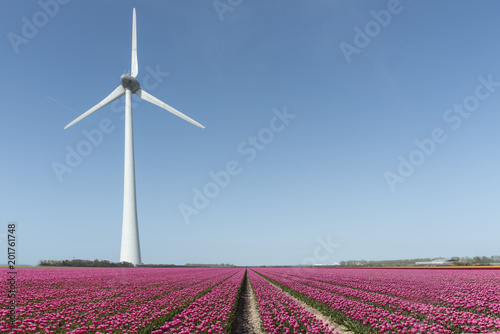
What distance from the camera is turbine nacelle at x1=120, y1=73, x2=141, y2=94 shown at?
264 ft

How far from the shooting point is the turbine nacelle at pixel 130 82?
80500 millimetres

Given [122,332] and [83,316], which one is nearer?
[122,332]

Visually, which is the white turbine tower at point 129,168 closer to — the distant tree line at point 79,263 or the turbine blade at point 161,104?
the turbine blade at point 161,104

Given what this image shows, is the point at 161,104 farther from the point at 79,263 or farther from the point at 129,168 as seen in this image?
the point at 79,263

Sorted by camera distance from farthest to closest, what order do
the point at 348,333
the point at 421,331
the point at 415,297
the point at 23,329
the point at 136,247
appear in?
the point at 136,247 < the point at 415,297 < the point at 348,333 < the point at 421,331 < the point at 23,329

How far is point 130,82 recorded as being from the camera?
3206 inches

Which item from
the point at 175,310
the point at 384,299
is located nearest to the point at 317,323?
the point at 175,310

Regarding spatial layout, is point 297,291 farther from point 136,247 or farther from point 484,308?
point 136,247

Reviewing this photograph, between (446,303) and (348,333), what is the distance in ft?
24.8

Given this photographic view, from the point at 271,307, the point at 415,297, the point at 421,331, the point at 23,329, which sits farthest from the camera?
the point at 415,297

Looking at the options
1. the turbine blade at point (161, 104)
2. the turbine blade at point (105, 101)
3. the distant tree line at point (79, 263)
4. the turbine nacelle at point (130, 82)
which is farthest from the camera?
the turbine nacelle at point (130, 82)

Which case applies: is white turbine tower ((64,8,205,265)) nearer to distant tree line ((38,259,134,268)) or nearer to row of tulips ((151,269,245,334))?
distant tree line ((38,259,134,268))

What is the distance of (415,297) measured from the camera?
2084 cm

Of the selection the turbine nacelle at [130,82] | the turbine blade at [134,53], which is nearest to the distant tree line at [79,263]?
the turbine nacelle at [130,82]
